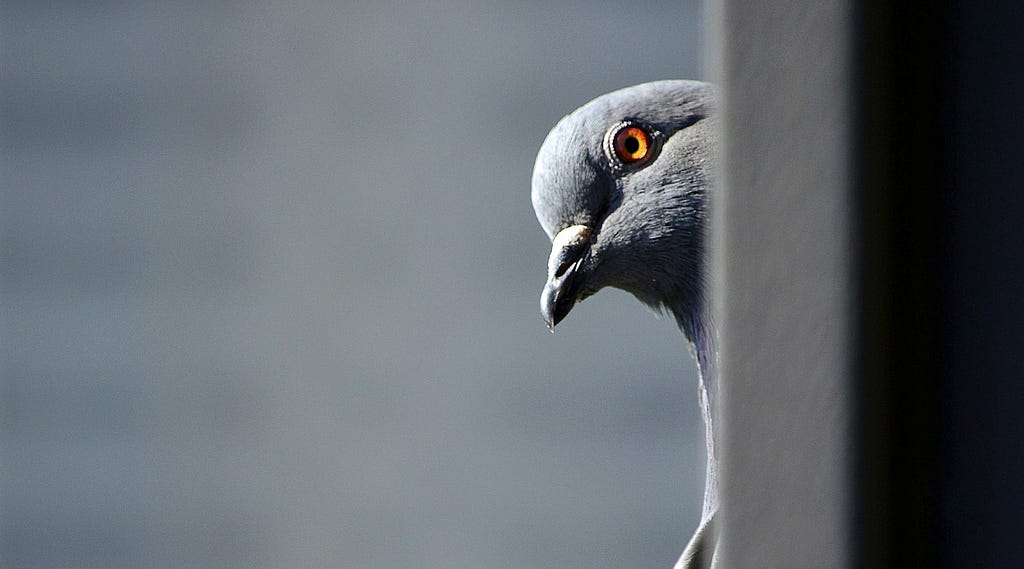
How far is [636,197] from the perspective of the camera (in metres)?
1.22

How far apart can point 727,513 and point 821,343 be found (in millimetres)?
72

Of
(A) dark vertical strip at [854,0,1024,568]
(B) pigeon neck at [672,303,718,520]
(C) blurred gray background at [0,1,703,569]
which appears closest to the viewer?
(A) dark vertical strip at [854,0,1024,568]

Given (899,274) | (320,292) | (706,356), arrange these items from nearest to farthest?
(899,274) → (706,356) → (320,292)

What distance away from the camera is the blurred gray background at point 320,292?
4121mm

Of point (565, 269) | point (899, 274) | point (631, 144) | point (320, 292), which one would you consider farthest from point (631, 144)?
point (320, 292)

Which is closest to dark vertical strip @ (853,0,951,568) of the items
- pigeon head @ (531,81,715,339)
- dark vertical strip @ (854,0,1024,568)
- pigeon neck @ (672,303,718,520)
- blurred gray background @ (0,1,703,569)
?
dark vertical strip @ (854,0,1024,568)

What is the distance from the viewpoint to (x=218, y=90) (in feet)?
14.2

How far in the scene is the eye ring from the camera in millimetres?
1196

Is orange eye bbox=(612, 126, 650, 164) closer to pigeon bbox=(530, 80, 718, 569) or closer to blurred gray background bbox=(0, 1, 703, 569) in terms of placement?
pigeon bbox=(530, 80, 718, 569)

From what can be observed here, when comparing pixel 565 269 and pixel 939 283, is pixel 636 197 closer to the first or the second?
pixel 565 269

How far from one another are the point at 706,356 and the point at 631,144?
0.24m

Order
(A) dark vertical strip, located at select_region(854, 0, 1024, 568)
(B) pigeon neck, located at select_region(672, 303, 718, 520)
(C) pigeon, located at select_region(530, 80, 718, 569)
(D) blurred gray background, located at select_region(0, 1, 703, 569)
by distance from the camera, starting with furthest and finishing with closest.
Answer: (D) blurred gray background, located at select_region(0, 1, 703, 569) → (C) pigeon, located at select_region(530, 80, 718, 569) → (B) pigeon neck, located at select_region(672, 303, 718, 520) → (A) dark vertical strip, located at select_region(854, 0, 1024, 568)

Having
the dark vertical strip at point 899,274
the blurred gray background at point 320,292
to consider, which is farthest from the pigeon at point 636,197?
the blurred gray background at point 320,292

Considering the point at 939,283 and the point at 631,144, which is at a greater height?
the point at 631,144
